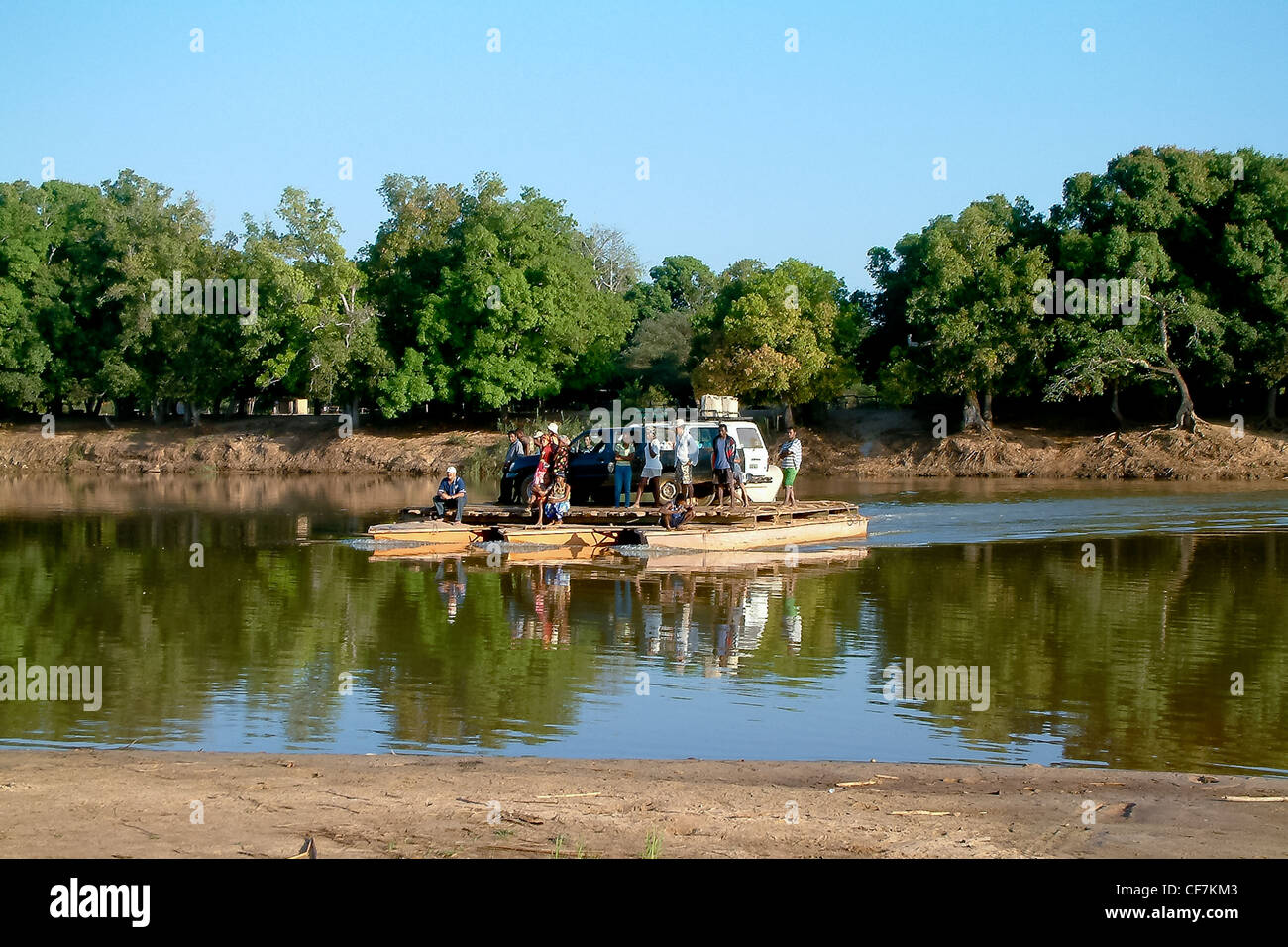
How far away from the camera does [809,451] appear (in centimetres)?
5197

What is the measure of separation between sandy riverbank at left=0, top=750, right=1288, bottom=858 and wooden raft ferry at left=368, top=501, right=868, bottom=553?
44.4 feet

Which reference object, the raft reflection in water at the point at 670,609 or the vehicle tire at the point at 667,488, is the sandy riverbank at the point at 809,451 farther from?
the raft reflection in water at the point at 670,609

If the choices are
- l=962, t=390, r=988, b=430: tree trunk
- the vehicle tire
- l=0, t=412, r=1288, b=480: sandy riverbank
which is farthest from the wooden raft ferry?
l=962, t=390, r=988, b=430: tree trunk

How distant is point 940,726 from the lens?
37.8 feet

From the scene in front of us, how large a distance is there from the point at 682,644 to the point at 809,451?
36.8 m

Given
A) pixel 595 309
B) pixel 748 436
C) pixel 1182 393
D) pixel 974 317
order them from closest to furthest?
pixel 748 436 → pixel 1182 393 → pixel 974 317 → pixel 595 309

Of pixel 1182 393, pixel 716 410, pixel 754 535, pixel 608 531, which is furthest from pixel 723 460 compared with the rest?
pixel 1182 393

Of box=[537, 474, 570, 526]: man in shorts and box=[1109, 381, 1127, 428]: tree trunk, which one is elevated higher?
box=[1109, 381, 1127, 428]: tree trunk

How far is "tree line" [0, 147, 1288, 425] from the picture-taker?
46000 mm

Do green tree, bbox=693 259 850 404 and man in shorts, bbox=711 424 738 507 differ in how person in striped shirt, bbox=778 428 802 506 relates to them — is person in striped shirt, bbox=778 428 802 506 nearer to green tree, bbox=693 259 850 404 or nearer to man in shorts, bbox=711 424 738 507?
man in shorts, bbox=711 424 738 507

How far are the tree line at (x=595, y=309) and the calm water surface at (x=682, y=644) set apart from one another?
18.4 metres

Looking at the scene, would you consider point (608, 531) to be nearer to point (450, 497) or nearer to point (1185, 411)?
point (450, 497)

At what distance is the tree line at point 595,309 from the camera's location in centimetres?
4600
